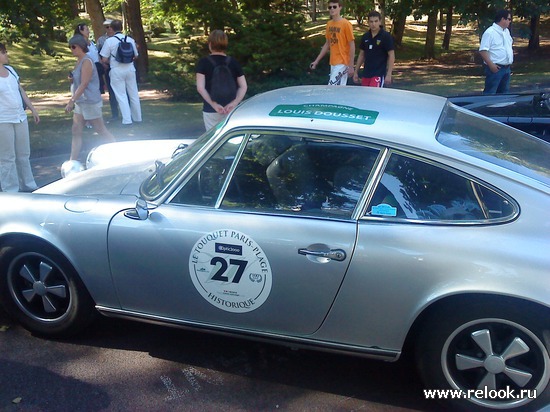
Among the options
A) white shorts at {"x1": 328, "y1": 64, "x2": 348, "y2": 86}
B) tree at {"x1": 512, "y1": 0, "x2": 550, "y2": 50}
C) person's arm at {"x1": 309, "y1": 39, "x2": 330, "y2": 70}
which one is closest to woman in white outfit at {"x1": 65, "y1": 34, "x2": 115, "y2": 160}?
person's arm at {"x1": 309, "y1": 39, "x2": 330, "y2": 70}

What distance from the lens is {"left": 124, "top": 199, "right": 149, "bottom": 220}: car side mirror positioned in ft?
11.0

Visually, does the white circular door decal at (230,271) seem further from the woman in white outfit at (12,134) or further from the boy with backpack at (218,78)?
the woman in white outfit at (12,134)

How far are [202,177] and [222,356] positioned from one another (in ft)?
3.72

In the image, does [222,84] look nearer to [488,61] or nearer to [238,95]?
[238,95]

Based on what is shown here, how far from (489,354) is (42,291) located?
2.64 metres

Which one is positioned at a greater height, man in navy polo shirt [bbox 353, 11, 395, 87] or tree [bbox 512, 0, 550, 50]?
man in navy polo shirt [bbox 353, 11, 395, 87]

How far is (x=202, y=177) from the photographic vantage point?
11.1 ft

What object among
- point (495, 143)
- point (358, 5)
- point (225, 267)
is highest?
point (495, 143)

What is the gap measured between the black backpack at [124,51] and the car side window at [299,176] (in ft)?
24.4

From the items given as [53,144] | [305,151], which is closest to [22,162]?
[53,144]

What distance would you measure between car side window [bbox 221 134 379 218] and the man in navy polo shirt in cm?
538

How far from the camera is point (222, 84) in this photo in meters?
6.24

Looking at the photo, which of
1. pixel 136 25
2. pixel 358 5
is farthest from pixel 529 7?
pixel 136 25

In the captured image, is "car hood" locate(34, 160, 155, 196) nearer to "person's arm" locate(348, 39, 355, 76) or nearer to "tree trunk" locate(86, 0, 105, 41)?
"person's arm" locate(348, 39, 355, 76)
